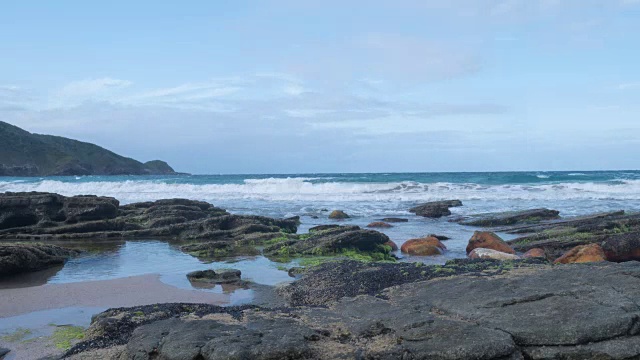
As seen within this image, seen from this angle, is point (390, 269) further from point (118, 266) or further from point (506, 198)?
point (506, 198)

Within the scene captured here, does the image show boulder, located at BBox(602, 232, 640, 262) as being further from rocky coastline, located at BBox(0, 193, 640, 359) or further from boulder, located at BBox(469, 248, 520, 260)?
boulder, located at BBox(469, 248, 520, 260)

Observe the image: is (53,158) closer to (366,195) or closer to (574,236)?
(366,195)

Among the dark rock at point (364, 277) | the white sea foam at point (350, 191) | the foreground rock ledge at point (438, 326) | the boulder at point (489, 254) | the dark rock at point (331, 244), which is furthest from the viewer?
the white sea foam at point (350, 191)

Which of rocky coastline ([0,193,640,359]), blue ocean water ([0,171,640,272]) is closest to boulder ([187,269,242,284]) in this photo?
rocky coastline ([0,193,640,359])

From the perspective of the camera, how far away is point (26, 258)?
1236 cm

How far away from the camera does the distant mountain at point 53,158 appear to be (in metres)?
105

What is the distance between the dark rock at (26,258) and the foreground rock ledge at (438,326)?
252 inches

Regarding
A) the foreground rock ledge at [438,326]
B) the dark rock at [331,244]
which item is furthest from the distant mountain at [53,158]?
the foreground rock ledge at [438,326]

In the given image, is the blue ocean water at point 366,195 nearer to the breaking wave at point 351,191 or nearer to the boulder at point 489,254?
the breaking wave at point 351,191

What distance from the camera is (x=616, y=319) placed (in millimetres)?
4984

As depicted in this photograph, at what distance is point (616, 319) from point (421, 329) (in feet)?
5.87

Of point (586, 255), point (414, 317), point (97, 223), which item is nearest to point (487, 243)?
point (586, 255)

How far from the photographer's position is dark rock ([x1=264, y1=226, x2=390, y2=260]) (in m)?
15.0

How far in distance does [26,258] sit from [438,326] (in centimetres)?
1068
